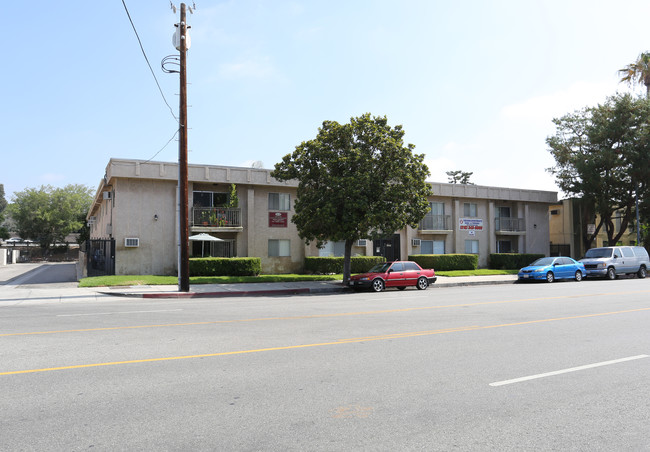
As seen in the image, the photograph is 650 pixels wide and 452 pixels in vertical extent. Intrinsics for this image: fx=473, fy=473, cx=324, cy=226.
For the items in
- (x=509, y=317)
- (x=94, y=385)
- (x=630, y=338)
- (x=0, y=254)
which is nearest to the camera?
(x=94, y=385)

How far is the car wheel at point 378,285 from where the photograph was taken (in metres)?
21.2

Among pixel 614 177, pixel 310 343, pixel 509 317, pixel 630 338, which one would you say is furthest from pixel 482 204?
pixel 310 343

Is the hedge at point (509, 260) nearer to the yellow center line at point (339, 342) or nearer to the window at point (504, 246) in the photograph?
the window at point (504, 246)

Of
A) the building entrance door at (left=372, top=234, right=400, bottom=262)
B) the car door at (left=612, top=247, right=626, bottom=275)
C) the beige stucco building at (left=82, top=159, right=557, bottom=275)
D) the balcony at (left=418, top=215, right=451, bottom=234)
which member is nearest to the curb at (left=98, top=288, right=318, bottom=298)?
the beige stucco building at (left=82, top=159, right=557, bottom=275)

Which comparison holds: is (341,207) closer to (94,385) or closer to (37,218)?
(94,385)

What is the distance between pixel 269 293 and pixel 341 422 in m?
16.1

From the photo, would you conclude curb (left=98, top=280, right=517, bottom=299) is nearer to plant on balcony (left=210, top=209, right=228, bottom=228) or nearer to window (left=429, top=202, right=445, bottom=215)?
plant on balcony (left=210, top=209, right=228, bottom=228)

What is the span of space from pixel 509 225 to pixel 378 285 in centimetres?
2147

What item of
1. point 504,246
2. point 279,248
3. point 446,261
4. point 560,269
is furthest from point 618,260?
point 279,248

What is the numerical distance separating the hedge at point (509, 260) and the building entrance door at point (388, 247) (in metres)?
8.30

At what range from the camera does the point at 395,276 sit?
21.8 m

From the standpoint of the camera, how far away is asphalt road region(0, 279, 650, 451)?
3965 mm

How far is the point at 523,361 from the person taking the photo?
661 cm

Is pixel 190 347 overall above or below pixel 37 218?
below
